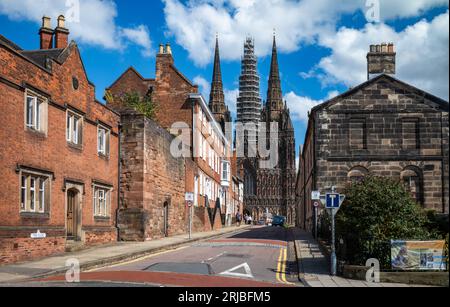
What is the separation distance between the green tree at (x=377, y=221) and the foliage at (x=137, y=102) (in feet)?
84.8

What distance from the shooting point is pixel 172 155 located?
117ft

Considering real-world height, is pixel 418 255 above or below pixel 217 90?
below

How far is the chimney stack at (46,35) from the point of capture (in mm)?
28328

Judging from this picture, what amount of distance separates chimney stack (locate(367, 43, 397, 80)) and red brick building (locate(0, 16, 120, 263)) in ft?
48.0

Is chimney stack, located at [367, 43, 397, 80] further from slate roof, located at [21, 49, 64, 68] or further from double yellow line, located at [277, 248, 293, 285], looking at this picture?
slate roof, located at [21, 49, 64, 68]

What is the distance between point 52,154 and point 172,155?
47.5 feet

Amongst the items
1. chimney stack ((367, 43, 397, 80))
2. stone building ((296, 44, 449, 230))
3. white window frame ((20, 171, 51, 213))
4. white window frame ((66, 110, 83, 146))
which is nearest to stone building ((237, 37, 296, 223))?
chimney stack ((367, 43, 397, 80))

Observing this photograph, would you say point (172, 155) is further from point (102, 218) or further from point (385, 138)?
point (385, 138)

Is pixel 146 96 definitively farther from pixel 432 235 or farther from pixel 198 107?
pixel 432 235

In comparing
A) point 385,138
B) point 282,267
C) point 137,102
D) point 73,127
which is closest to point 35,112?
point 73,127

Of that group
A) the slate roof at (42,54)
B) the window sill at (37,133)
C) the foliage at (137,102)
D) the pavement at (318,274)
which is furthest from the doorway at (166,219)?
the window sill at (37,133)

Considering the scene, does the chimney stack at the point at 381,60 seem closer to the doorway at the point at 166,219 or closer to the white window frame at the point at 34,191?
the doorway at the point at 166,219

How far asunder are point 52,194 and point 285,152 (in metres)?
121

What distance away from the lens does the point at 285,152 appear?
141 metres
